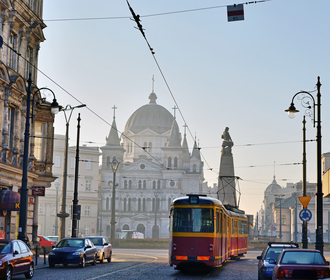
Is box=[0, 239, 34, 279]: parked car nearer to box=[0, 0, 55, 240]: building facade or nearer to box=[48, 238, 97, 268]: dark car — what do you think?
box=[48, 238, 97, 268]: dark car

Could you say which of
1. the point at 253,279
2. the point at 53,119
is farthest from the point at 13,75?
the point at 253,279

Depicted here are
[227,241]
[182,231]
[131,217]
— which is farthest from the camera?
[131,217]

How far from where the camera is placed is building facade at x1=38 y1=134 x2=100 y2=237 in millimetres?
101688

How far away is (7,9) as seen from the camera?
27.9m

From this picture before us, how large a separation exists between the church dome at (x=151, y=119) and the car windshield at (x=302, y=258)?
399 feet

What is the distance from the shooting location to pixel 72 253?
2356cm

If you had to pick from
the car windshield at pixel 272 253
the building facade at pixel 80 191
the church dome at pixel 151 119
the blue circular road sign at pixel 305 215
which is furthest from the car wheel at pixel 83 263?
the church dome at pixel 151 119

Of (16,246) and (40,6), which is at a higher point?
(40,6)

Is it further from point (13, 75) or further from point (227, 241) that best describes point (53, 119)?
point (227, 241)

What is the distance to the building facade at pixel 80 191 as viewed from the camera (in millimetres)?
101688

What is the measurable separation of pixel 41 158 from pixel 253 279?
17361mm

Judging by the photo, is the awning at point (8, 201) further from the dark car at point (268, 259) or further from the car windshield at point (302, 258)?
the car windshield at point (302, 258)

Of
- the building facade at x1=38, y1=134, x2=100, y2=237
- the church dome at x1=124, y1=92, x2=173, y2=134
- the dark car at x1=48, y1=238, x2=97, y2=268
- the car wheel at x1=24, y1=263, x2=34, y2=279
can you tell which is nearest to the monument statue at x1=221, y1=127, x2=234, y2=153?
the dark car at x1=48, y1=238, x2=97, y2=268

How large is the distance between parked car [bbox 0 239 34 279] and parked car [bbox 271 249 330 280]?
7.24 meters
